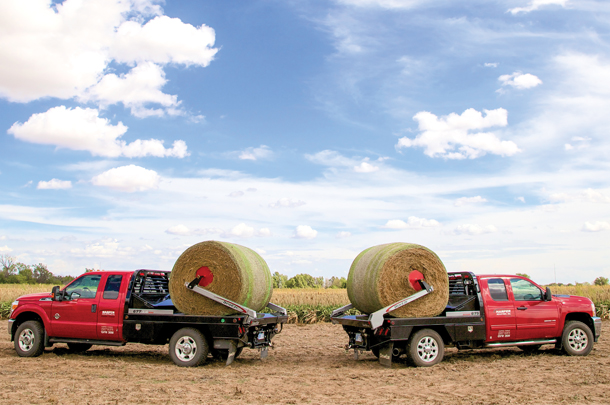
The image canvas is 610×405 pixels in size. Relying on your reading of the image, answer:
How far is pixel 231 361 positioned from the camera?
32.0ft

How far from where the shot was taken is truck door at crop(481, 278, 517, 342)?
10.1m

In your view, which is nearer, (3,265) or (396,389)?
(396,389)

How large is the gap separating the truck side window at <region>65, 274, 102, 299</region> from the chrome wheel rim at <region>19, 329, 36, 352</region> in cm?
124

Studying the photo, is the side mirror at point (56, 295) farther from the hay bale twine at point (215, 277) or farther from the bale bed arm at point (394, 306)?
the bale bed arm at point (394, 306)

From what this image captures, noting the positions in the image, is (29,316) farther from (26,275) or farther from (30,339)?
(26,275)

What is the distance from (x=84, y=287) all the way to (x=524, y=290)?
9030mm

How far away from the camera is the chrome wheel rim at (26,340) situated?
1104 cm

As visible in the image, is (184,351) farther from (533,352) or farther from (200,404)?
(533,352)

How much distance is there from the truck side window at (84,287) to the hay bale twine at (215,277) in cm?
191

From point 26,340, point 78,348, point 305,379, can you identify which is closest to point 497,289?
point 305,379

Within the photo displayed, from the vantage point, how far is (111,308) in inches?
411

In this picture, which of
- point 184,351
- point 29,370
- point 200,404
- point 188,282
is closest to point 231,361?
point 184,351

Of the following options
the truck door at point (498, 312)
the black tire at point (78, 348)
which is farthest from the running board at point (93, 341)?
the truck door at point (498, 312)

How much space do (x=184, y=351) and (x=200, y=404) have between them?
9.77ft
